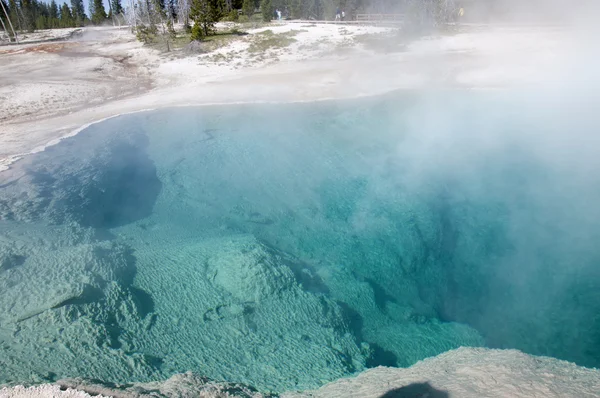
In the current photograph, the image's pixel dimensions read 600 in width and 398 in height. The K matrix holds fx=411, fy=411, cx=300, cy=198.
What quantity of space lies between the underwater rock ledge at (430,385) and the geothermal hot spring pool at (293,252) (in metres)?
0.41

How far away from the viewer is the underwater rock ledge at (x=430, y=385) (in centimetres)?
225

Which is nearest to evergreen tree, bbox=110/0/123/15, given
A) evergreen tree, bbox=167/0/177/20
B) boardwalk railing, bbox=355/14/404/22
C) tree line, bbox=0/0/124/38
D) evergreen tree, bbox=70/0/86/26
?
tree line, bbox=0/0/124/38

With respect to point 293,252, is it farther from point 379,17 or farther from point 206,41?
point 379,17

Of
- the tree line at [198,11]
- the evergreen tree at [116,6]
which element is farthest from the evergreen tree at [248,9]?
the evergreen tree at [116,6]

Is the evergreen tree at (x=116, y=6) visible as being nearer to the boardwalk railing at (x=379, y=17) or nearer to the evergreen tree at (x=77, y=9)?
the evergreen tree at (x=77, y=9)

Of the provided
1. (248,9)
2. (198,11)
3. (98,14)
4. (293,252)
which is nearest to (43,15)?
(98,14)

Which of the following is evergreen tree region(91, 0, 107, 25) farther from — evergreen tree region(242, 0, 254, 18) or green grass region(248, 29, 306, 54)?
green grass region(248, 29, 306, 54)

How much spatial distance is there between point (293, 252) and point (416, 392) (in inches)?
93.5

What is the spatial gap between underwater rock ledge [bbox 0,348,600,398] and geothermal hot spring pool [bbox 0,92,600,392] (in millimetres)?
409

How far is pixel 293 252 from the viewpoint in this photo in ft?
15.0

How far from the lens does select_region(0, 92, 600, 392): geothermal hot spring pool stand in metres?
3.26

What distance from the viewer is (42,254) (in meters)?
4.02

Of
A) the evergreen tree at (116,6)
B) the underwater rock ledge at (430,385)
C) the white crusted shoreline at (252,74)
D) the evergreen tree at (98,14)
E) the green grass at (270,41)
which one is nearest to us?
the underwater rock ledge at (430,385)

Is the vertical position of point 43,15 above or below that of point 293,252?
above
